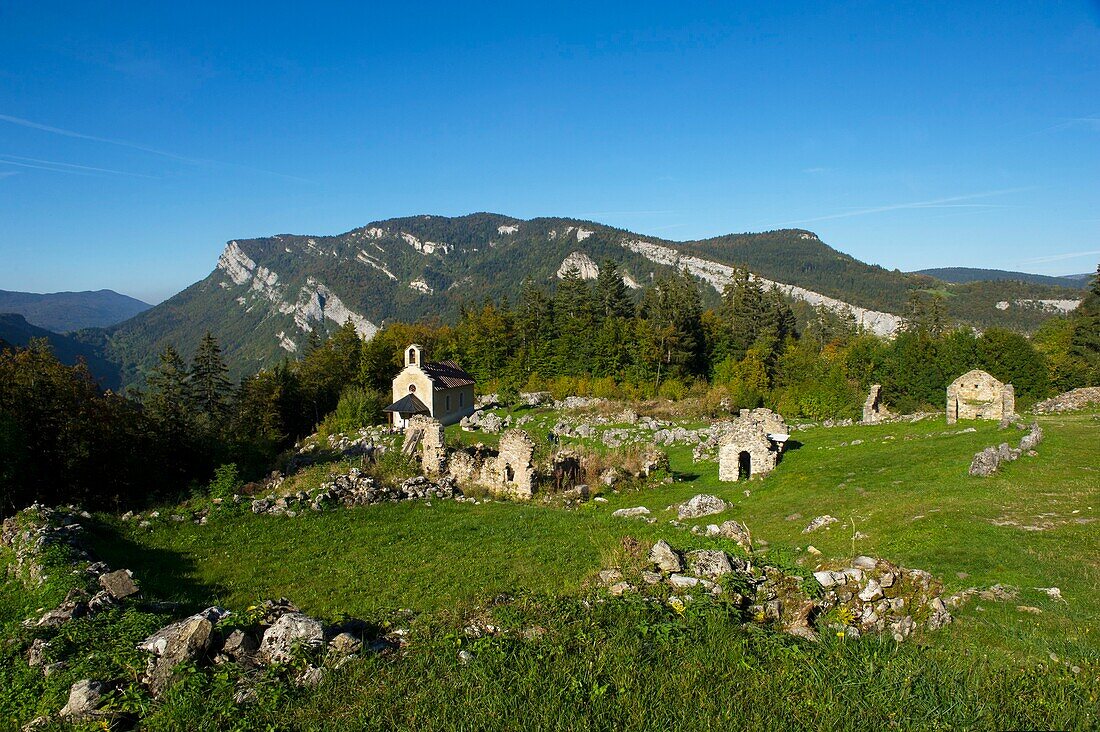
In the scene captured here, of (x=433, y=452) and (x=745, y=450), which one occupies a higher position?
(x=745, y=450)

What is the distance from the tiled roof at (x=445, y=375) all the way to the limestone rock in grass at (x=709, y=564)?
34.3 m

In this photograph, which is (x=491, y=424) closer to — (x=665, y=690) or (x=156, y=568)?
(x=156, y=568)

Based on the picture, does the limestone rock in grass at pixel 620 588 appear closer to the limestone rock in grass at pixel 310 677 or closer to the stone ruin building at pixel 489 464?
the limestone rock in grass at pixel 310 677

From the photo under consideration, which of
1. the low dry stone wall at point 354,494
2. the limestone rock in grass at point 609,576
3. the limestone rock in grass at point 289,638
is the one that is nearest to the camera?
the limestone rock in grass at point 289,638

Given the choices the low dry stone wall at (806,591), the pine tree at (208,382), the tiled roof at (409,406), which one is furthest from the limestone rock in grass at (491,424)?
the low dry stone wall at (806,591)

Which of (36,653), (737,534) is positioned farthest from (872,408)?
(36,653)

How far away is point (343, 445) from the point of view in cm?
3578

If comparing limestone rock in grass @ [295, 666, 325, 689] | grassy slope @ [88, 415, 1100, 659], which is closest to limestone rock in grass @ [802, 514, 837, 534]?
grassy slope @ [88, 415, 1100, 659]

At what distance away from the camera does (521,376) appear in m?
54.2

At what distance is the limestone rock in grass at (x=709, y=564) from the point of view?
848 cm

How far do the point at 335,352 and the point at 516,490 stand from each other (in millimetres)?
41915

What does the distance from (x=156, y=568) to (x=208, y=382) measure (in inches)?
1582

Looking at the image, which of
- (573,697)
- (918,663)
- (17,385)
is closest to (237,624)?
(573,697)

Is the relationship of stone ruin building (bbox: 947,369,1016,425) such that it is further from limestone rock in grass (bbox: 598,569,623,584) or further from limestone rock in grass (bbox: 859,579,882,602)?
limestone rock in grass (bbox: 598,569,623,584)
